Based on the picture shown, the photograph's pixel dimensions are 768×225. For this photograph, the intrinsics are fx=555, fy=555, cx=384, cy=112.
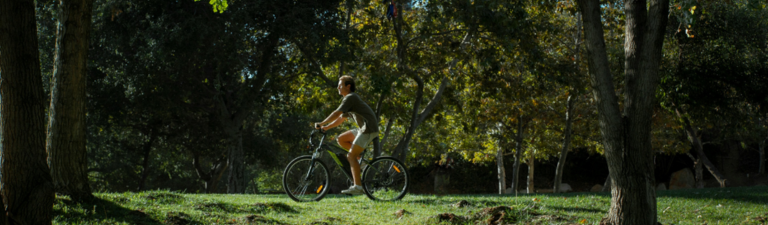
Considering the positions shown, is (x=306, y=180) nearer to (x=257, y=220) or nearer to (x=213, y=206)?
(x=213, y=206)

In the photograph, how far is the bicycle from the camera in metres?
8.12

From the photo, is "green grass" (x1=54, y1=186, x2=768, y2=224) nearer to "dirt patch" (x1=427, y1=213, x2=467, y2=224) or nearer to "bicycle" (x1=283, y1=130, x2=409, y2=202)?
"dirt patch" (x1=427, y1=213, x2=467, y2=224)

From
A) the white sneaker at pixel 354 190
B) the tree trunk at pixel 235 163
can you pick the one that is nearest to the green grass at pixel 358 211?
the white sneaker at pixel 354 190

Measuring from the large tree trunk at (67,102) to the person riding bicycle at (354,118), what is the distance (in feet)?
9.80

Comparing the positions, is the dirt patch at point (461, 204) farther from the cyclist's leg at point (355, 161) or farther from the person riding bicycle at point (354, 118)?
the person riding bicycle at point (354, 118)

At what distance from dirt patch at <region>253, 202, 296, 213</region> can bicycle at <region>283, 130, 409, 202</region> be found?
434mm

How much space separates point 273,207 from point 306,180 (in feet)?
2.49

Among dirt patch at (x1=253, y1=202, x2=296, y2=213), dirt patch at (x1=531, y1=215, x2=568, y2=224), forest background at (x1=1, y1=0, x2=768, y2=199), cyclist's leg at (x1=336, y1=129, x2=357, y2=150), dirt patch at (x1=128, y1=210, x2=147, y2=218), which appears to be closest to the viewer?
dirt patch at (x1=128, y1=210, x2=147, y2=218)

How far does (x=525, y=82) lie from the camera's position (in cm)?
1750

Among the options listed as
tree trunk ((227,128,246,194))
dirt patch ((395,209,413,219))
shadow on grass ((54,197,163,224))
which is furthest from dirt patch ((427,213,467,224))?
tree trunk ((227,128,246,194))

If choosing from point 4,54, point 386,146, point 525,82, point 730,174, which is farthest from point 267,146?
point 730,174

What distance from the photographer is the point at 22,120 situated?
5.10 meters

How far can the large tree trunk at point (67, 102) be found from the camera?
6645 millimetres

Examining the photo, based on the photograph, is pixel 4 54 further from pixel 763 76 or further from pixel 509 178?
pixel 509 178
